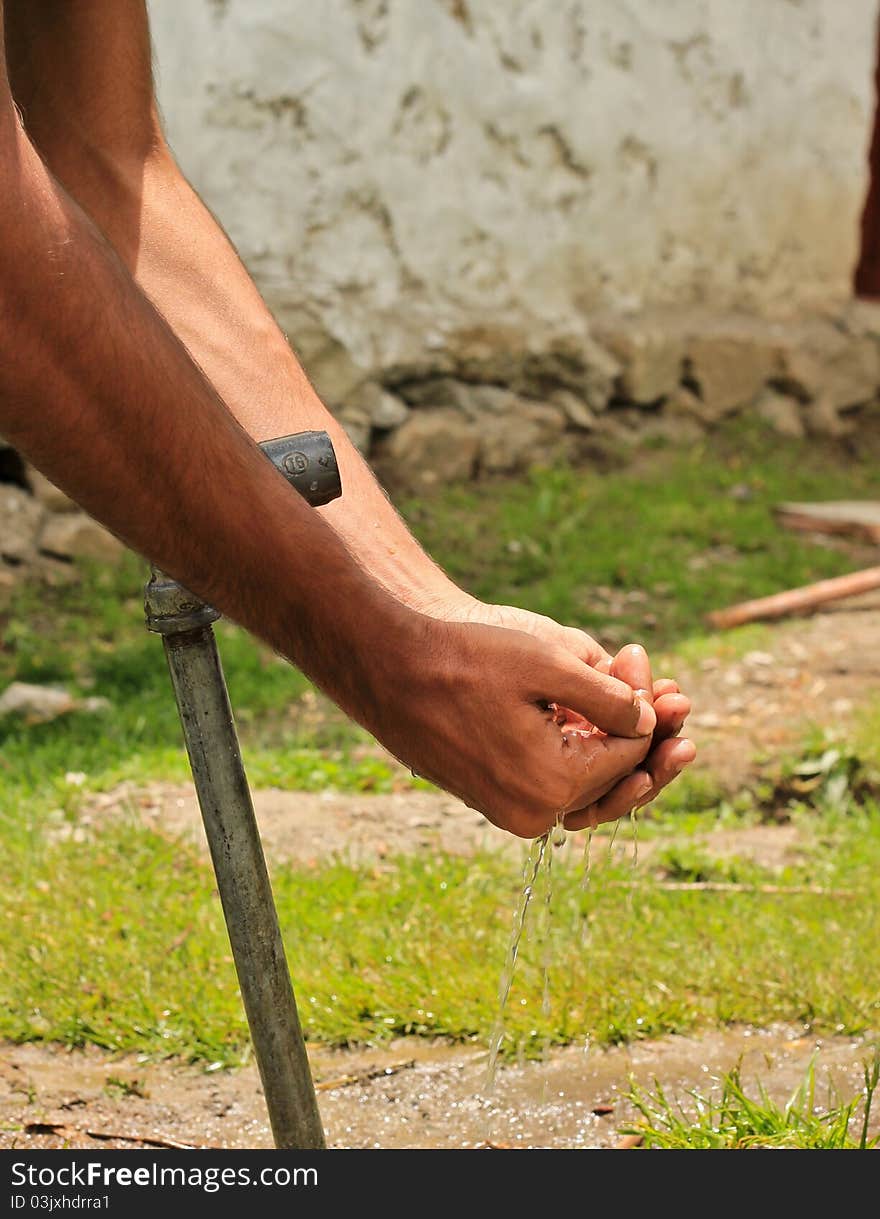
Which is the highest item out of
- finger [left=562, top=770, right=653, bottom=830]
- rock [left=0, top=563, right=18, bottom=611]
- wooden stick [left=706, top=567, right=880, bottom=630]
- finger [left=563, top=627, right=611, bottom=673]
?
finger [left=563, top=627, right=611, bottom=673]

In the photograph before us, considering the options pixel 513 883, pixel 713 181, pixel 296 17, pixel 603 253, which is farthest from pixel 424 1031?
pixel 713 181

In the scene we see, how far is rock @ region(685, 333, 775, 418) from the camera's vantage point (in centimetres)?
646

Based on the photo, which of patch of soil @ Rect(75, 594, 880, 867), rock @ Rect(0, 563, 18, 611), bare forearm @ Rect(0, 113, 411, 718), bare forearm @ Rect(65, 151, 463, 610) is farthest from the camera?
rock @ Rect(0, 563, 18, 611)

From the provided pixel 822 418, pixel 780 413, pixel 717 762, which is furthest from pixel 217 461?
pixel 822 418

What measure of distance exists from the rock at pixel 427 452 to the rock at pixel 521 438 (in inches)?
3.0

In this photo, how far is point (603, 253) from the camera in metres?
6.16

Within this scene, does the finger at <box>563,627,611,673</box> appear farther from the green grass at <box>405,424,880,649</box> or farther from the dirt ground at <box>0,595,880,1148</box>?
the green grass at <box>405,424,880,649</box>

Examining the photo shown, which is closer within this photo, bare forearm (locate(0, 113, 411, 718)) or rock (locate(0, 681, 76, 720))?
bare forearm (locate(0, 113, 411, 718))

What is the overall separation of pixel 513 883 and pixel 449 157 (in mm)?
3537

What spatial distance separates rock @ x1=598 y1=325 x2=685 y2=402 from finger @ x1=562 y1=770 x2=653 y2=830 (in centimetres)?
488

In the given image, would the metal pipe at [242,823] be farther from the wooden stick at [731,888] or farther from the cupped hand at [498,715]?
the wooden stick at [731,888]

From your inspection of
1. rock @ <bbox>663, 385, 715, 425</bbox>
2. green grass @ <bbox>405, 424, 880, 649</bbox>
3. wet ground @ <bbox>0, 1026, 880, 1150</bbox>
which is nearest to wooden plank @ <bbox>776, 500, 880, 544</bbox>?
green grass @ <bbox>405, 424, 880, 649</bbox>

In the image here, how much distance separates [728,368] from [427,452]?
1.59 metres
